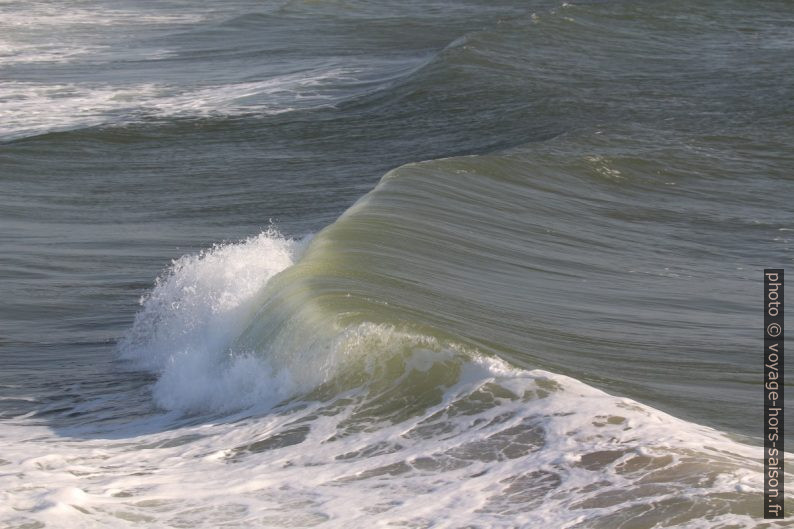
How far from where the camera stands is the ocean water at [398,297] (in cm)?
617

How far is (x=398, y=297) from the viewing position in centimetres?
857

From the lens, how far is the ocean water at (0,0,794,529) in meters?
6.17

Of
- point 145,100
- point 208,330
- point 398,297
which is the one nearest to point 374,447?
point 398,297

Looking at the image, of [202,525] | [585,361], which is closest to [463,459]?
[202,525]

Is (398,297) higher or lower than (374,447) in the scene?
higher

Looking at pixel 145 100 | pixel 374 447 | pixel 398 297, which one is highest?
pixel 145 100

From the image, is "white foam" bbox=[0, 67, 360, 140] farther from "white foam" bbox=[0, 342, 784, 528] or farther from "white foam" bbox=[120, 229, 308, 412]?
"white foam" bbox=[0, 342, 784, 528]

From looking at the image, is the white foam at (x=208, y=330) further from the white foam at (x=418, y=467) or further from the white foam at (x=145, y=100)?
the white foam at (x=145, y=100)

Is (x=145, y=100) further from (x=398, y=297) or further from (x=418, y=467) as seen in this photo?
(x=418, y=467)

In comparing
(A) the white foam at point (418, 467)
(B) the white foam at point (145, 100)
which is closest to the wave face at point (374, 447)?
(A) the white foam at point (418, 467)

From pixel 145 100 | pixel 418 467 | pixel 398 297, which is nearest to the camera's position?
pixel 418 467

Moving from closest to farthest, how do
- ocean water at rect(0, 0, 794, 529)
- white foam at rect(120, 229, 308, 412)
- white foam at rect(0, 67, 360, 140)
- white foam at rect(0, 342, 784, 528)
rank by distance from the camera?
white foam at rect(0, 342, 784, 528) < ocean water at rect(0, 0, 794, 529) < white foam at rect(120, 229, 308, 412) < white foam at rect(0, 67, 360, 140)

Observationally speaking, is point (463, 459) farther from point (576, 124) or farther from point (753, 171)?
point (576, 124)

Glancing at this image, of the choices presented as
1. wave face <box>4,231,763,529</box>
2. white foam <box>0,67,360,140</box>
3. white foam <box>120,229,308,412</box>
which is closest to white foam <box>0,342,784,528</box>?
wave face <box>4,231,763,529</box>
